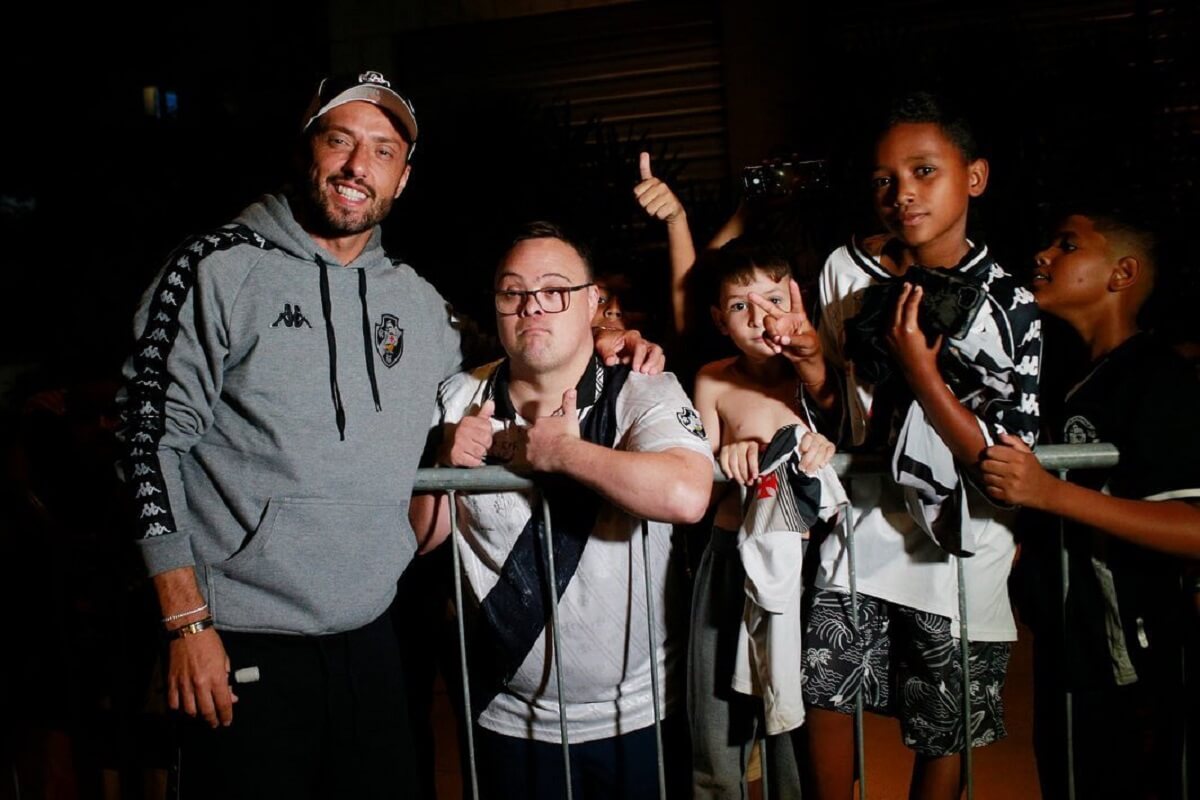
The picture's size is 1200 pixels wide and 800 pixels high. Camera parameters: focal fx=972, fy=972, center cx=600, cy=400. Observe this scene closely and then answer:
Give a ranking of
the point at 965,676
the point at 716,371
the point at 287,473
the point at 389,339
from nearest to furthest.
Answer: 1. the point at 287,473
2. the point at 965,676
3. the point at 389,339
4. the point at 716,371

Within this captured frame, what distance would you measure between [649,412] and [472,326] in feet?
2.59

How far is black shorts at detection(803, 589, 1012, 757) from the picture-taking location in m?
2.59

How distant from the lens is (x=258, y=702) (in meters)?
2.44

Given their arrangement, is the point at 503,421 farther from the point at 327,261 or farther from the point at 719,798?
the point at 719,798

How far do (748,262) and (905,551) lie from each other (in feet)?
3.00

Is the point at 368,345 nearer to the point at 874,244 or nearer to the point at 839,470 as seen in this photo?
the point at 839,470

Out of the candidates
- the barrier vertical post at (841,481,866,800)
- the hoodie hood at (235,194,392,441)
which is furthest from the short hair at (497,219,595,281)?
the barrier vertical post at (841,481,866,800)

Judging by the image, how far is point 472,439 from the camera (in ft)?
8.54

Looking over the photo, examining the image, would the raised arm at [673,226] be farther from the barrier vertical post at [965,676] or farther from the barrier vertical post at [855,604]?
the barrier vertical post at [965,676]

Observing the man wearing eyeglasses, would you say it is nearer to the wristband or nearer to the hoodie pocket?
the hoodie pocket

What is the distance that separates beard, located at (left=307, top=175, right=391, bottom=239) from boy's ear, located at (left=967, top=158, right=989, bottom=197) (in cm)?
162

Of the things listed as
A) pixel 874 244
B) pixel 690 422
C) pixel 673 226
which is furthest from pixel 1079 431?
pixel 673 226

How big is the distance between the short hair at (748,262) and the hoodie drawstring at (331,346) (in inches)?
43.9

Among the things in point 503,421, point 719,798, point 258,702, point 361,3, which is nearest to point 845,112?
point 503,421
